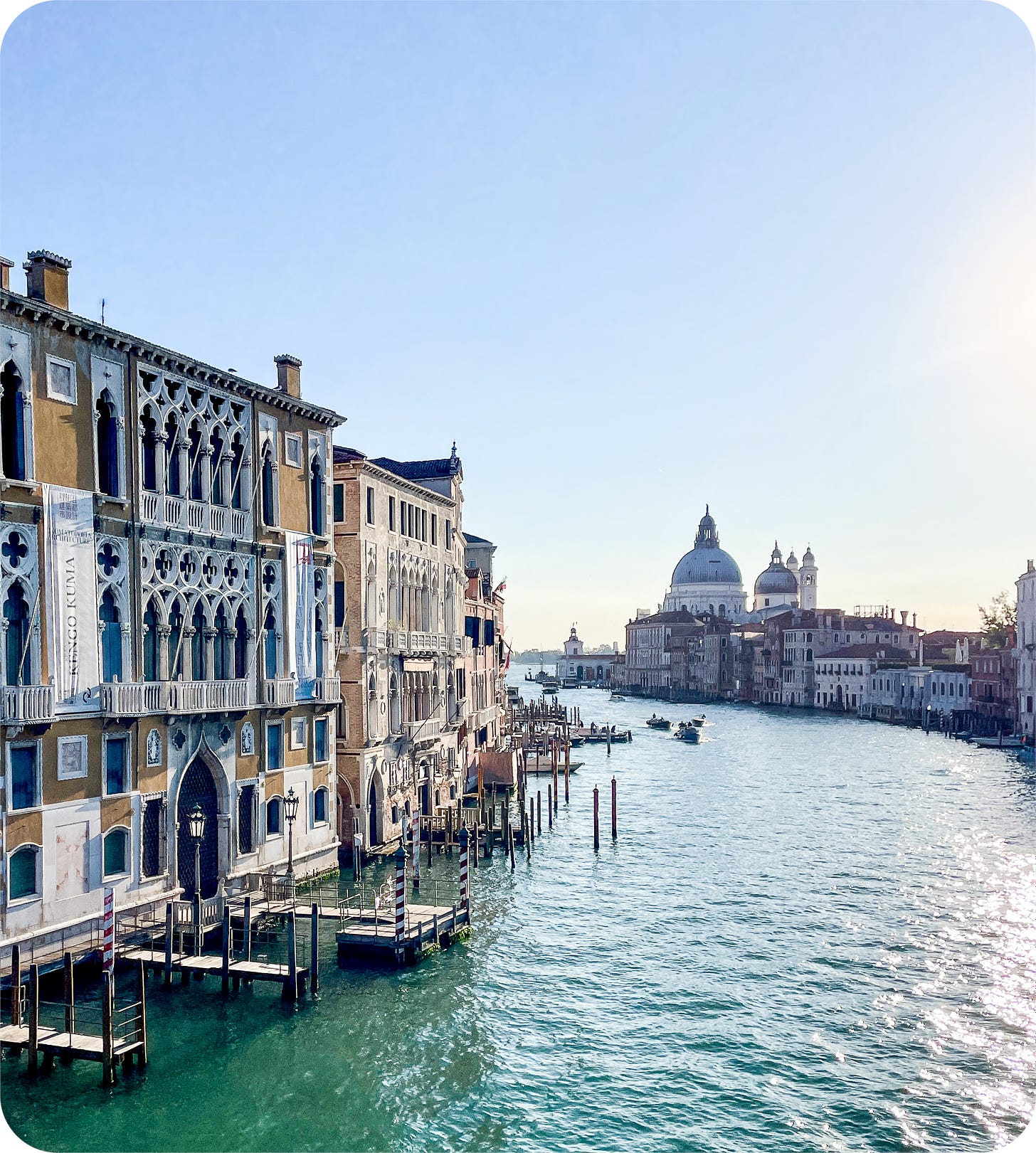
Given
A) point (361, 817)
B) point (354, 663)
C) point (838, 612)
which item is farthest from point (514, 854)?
point (838, 612)

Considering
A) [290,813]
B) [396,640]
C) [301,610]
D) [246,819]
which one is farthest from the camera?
[396,640]

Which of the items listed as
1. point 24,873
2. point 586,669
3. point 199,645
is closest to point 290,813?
point 199,645

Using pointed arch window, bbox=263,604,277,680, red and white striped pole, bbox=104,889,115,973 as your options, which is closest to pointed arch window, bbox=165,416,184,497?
pointed arch window, bbox=263,604,277,680

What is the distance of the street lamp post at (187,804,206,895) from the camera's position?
20703 millimetres

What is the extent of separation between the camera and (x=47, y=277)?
1797cm

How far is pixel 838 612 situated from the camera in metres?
110

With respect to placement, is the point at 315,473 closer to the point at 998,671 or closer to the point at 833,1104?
the point at 833,1104

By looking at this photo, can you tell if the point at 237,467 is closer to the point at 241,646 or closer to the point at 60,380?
the point at 241,646

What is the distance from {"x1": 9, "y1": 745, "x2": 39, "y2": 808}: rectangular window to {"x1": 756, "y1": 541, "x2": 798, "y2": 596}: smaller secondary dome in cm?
14122

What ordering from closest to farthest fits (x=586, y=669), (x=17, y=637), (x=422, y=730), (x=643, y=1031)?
(x=17, y=637)
(x=643, y=1031)
(x=422, y=730)
(x=586, y=669)

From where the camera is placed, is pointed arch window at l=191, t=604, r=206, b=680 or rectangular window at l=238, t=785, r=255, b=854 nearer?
pointed arch window at l=191, t=604, r=206, b=680

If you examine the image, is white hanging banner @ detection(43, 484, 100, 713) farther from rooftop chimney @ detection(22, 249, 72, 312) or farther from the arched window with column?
the arched window with column

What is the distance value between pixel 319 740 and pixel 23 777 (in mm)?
8828

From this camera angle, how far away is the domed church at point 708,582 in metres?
163
